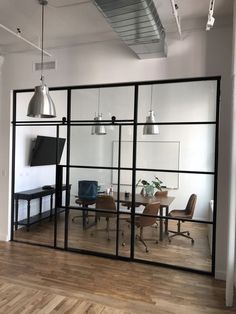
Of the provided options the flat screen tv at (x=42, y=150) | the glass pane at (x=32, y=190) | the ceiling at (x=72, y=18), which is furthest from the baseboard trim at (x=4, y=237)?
the ceiling at (x=72, y=18)

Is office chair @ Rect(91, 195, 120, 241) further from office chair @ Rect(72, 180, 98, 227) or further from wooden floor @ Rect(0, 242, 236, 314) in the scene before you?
wooden floor @ Rect(0, 242, 236, 314)

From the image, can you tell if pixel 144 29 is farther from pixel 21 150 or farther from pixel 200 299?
pixel 21 150

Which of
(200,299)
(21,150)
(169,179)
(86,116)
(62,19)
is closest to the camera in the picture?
(200,299)

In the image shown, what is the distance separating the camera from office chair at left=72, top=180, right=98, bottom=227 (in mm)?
4406

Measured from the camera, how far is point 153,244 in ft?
13.9

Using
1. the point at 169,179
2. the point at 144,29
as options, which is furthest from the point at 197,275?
the point at 144,29

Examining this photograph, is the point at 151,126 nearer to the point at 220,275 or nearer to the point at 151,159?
the point at 151,159

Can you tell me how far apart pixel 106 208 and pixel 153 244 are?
957mm

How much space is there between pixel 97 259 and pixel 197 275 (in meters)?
1.54

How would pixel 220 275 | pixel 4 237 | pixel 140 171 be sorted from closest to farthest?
1. pixel 220 275
2. pixel 140 171
3. pixel 4 237

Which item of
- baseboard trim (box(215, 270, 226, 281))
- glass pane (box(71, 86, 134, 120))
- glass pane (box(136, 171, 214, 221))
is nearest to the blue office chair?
glass pane (box(136, 171, 214, 221))

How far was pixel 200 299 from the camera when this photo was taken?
3.10 m

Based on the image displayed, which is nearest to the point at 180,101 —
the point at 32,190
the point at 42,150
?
the point at 42,150

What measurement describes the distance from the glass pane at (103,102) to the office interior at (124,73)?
2.2 inches
